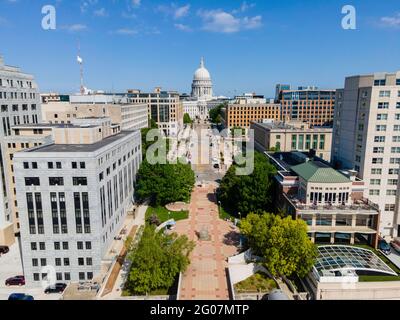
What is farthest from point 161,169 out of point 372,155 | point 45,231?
point 372,155

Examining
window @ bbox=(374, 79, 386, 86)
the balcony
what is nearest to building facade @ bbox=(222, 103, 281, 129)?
window @ bbox=(374, 79, 386, 86)

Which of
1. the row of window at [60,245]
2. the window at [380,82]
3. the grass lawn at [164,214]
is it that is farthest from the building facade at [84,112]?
the window at [380,82]

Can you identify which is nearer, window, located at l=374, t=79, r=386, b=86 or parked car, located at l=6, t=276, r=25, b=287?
parked car, located at l=6, t=276, r=25, b=287

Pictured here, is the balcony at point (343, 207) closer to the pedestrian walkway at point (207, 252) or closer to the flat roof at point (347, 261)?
the flat roof at point (347, 261)

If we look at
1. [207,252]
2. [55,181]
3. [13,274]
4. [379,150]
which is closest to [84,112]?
[55,181]

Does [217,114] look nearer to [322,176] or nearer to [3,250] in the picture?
[322,176]

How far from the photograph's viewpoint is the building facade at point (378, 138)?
36.2 metres

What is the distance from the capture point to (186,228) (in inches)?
1585

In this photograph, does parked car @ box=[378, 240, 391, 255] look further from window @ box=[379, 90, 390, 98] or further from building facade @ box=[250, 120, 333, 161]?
building facade @ box=[250, 120, 333, 161]

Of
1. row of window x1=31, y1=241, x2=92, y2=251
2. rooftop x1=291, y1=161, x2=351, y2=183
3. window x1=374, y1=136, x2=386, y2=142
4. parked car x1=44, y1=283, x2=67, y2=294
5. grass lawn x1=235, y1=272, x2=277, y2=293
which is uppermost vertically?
window x1=374, y1=136, x2=386, y2=142

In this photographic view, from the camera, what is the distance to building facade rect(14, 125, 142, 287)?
30.0 meters

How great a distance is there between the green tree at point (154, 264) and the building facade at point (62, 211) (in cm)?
651

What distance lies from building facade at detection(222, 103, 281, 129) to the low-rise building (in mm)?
90831
